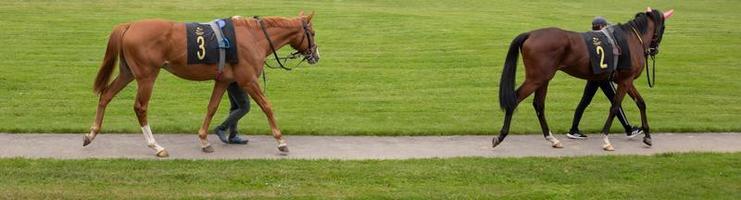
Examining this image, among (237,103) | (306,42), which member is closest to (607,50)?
(306,42)

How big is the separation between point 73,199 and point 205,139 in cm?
252

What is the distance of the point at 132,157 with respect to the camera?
32.9 ft

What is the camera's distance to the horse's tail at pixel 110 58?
397 inches

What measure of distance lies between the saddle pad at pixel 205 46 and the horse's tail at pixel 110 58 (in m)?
0.77

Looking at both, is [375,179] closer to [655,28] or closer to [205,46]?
[205,46]

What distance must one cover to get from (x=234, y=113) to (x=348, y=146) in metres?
1.49

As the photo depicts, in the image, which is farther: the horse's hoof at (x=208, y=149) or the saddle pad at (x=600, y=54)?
the saddle pad at (x=600, y=54)

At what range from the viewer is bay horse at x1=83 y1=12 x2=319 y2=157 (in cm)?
998

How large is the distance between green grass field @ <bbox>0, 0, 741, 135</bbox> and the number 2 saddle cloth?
60.6 inches

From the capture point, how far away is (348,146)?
11000mm

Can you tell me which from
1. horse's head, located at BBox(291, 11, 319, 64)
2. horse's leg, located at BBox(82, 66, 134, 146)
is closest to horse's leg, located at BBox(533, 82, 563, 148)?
horse's head, located at BBox(291, 11, 319, 64)

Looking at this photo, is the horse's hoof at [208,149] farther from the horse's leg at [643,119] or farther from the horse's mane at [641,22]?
the horse's mane at [641,22]

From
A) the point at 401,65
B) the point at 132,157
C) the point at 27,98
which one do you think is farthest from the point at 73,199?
the point at 401,65

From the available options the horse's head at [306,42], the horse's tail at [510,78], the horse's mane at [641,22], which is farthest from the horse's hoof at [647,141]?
the horse's head at [306,42]
